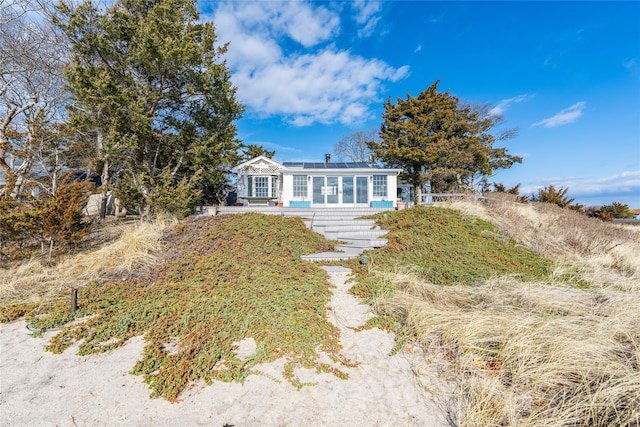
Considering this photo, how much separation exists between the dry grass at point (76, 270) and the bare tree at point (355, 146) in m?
23.8

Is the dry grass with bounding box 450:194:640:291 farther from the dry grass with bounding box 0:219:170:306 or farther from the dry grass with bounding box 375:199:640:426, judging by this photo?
the dry grass with bounding box 0:219:170:306

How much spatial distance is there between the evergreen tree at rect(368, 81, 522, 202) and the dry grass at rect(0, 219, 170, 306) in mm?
16154

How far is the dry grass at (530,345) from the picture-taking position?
82.5 inches

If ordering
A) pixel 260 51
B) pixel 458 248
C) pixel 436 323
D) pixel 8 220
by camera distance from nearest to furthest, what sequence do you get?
pixel 436 323, pixel 8 220, pixel 458 248, pixel 260 51

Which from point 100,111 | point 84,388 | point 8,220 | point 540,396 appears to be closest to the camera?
point 540,396

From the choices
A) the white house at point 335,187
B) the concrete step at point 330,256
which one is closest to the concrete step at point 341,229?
the concrete step at point 330,256

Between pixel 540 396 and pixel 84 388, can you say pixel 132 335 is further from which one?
pixel 540 396

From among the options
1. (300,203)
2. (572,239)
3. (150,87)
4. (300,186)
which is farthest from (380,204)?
(150,87)

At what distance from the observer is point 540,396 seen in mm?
2301

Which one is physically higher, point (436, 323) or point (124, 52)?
point (124, 52)

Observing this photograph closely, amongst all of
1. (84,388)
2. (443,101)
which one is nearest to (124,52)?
(84,388)

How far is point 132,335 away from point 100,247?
4469 millimetres

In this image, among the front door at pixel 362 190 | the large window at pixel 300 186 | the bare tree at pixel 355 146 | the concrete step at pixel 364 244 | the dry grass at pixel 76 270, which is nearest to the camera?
the dry grass at pixel 76 270

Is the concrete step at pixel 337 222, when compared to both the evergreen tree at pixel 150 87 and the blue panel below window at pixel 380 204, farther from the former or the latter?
the blue panel below window at pixel 380 204
